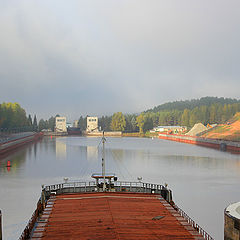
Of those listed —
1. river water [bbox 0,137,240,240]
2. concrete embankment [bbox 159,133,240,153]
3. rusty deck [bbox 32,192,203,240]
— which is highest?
rusty deck [bbox 32,192,203,240]

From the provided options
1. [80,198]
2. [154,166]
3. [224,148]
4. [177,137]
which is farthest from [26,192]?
[177,137]

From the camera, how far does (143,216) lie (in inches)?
672

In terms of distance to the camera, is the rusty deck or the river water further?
the river water

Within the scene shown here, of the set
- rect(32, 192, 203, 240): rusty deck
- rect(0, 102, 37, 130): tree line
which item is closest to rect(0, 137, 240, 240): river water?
rect(32, 192, 203, 240): rusty deck

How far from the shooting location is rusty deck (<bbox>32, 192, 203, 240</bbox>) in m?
14.3

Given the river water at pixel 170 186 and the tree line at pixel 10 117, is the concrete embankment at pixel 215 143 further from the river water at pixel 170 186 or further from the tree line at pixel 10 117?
the tree line at pixel 10 117

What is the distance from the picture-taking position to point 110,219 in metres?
16.3

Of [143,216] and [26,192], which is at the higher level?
[143,216]

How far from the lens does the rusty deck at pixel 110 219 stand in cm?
1433

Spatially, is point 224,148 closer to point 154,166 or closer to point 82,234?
point 154,166

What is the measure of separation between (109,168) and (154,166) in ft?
29.6

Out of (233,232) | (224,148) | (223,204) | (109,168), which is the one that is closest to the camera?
(233,232)

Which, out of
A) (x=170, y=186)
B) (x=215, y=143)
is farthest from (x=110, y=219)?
(x=215, y=143)

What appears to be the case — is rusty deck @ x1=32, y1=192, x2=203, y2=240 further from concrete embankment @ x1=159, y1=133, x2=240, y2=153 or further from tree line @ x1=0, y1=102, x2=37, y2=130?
tree line @ x1=0, y1=102, x2=37, y2=130
